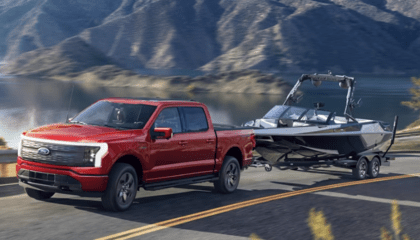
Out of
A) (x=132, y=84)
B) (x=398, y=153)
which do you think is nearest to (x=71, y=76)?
(x=132, y=84)

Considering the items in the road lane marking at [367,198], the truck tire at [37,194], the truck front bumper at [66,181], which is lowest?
the road lane marking at [367,198]

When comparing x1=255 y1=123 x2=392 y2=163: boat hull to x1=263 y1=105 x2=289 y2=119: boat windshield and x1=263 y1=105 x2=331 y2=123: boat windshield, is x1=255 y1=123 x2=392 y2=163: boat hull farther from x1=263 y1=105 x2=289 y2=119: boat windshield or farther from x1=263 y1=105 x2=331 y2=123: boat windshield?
x1=263 y1=105 x2=289 y2=119: boat windshield

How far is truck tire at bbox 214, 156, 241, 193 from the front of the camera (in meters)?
10.5

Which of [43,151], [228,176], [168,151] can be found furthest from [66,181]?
[228,176]

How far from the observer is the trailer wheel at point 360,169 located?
14141mm

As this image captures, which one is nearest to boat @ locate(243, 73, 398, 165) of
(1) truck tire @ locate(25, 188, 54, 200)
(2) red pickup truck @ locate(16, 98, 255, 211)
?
(2) red pickup truck @ locate(16, 98, 255, 211)

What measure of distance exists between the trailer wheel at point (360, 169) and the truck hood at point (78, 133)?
25.2 feet

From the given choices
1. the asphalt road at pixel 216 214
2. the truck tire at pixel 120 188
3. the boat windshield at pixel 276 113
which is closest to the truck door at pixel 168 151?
the truck tire at pixel 120 188

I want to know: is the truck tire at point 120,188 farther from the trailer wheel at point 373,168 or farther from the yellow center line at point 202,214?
the trailer wheel at point 373,168

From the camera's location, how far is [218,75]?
167500 mm

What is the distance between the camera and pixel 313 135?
13375 mm

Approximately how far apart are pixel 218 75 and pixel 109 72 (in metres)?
40.1

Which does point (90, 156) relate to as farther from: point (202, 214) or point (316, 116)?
point (316, 116)

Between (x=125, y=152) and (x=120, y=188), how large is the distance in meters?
0.54
